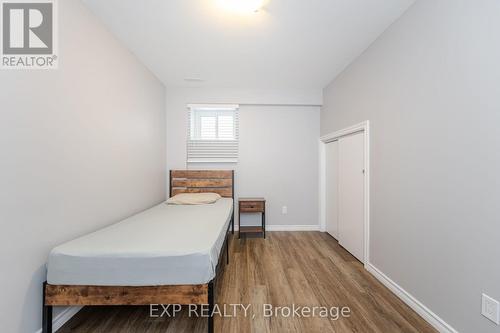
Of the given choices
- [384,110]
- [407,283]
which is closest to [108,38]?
[384,110]

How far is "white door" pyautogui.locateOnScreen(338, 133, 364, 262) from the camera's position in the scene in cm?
248

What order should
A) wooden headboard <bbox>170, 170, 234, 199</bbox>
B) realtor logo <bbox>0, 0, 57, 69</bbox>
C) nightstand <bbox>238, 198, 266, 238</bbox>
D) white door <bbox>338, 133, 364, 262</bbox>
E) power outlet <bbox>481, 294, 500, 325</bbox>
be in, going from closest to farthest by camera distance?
power outlet <bbox>481, 294, 500, 325</bbox> < realtor logo <bbox>0, 0, 57, 69</bbox> < white door <bbox>338, 133, 364, 262</bbox> < nightstand <bbox>238, 198, 266, 238</bbox> < wooden headboard <bbox>170, 170, 234, 199</bbox>

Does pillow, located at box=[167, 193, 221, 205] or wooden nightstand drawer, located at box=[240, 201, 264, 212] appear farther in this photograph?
wooden nightstand drawer, located at box=[240, 201, 264, 212]

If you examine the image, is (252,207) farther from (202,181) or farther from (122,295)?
(122,295)

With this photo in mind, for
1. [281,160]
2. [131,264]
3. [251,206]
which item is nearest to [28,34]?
[131,264]

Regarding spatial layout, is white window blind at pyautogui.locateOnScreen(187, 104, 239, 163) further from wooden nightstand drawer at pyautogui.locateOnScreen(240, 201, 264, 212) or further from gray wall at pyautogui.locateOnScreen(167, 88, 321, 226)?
wooden nightstand drawer at pyautogui.locateOnScreen(240, 201, 264, 212)

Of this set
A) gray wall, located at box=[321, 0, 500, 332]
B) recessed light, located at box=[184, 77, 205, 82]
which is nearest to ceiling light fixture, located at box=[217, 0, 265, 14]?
gray wall, located at box=[321, 0, 500, 332]

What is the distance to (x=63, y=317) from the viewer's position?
4.97 feet

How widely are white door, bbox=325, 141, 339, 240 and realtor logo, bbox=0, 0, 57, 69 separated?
3.36m

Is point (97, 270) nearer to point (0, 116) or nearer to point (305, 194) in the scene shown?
point (0, 116)

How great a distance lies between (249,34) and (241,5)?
379 millimetres

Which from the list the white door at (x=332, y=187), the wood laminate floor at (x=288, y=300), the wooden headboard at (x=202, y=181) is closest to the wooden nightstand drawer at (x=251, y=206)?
the wooden headboard at (x=202, y=181)

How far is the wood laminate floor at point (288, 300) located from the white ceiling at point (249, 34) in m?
2.51

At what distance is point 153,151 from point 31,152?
175 centimetres
